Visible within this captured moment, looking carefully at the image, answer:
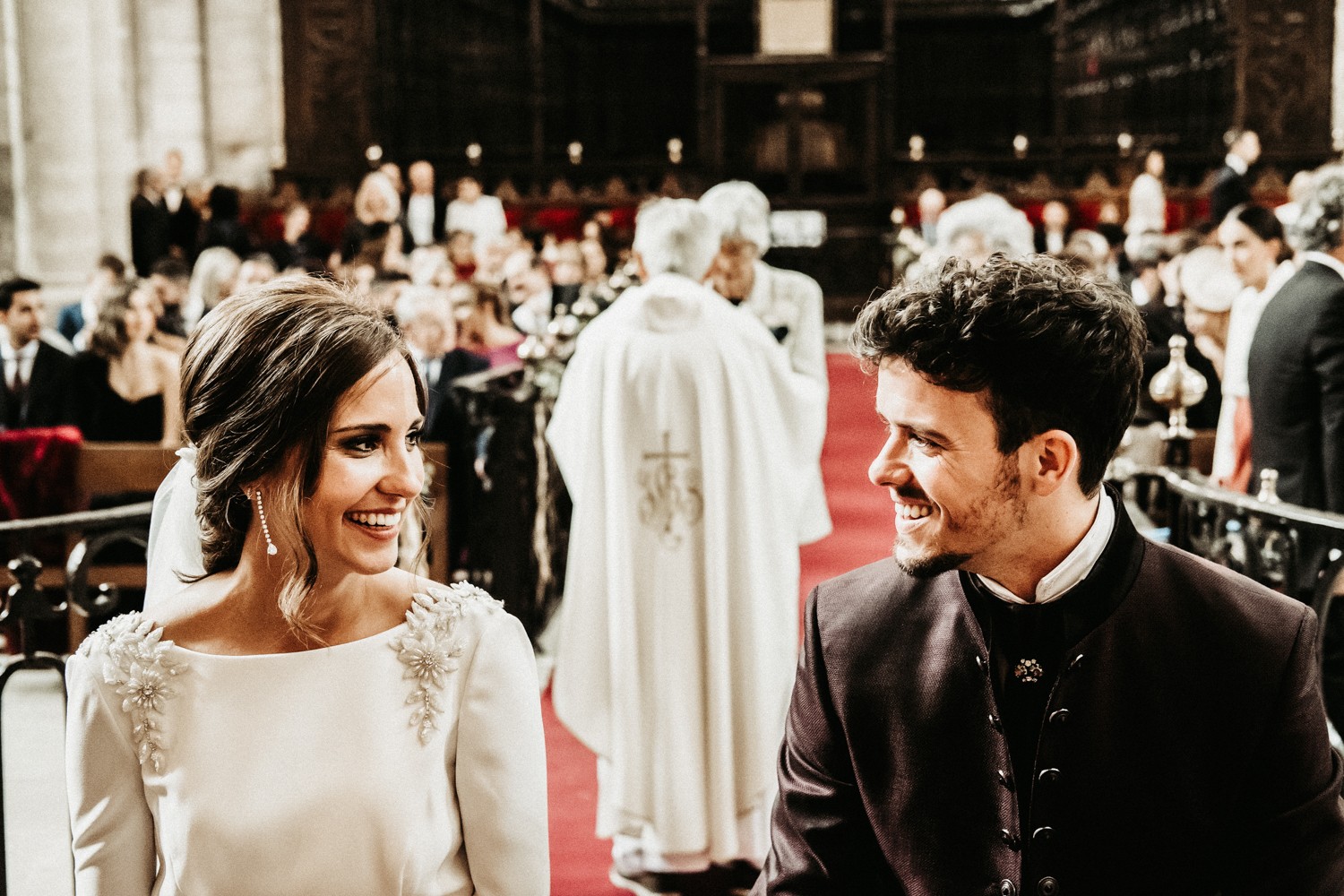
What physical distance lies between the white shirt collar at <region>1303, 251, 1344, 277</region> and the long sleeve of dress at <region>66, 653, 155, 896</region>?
3722mm

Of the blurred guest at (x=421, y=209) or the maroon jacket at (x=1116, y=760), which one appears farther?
the blurred guest at (x=421, y=209)

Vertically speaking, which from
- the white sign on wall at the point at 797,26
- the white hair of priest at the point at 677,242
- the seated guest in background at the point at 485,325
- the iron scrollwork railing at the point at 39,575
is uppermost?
the white sign on wall at the point at 797,26

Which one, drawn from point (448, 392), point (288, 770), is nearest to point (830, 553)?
point (448, 392)

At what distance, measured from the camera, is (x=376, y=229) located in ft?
35.9

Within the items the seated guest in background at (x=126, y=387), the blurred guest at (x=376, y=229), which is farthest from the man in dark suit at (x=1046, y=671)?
the blurred guest at (x=376, y=229)

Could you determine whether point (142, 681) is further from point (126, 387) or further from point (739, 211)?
point (126, 387)

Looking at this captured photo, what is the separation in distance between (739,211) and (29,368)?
3608 mm

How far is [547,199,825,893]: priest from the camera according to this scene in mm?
4066

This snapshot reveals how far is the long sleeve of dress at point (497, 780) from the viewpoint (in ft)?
5.53

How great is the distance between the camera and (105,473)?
19.9 ft

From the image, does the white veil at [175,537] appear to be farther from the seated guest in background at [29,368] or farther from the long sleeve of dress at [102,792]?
the seated guest in background at [29,368]

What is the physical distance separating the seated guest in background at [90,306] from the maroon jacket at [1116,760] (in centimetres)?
713

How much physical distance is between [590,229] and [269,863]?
11.2 metres

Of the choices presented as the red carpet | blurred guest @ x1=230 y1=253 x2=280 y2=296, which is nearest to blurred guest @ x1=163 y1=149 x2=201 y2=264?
blurred guest @ x1=230 y1=253 x2=280 y2=296
